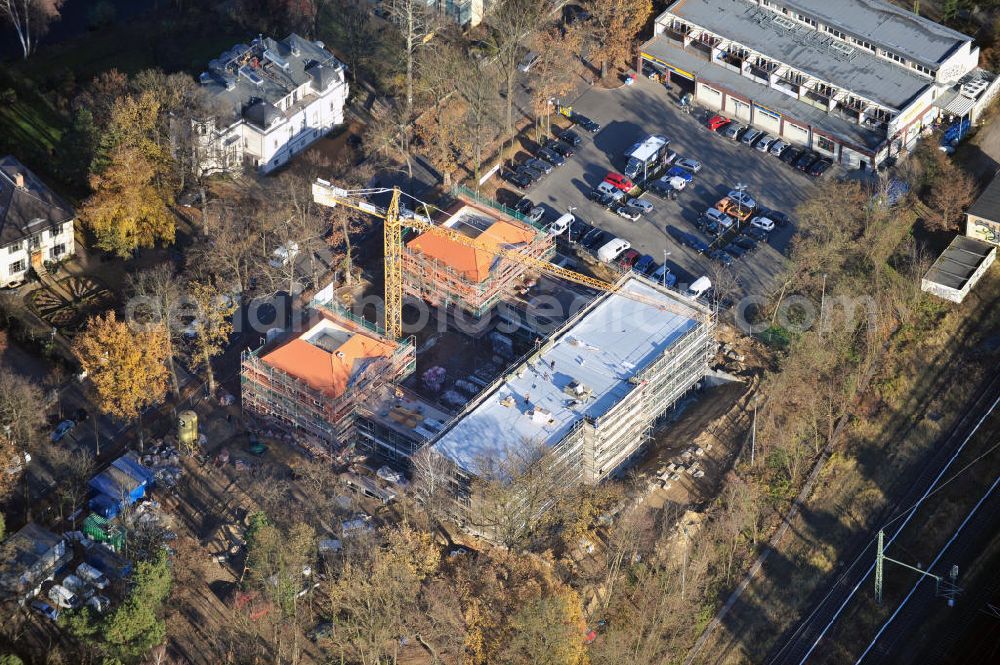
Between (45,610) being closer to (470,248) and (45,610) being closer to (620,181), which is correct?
(470,248)

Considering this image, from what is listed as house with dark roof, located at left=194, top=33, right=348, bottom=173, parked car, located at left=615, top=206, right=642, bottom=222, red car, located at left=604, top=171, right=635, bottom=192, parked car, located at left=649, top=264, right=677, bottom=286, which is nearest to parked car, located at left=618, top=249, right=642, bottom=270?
parked car, located at left=649, top=264, right=677, bottom=286

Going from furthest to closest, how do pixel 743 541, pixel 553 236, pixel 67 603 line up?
pixel 553 236 < pixel 743 541 < pixel 67 603

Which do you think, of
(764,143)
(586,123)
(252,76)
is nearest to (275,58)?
(252,76)

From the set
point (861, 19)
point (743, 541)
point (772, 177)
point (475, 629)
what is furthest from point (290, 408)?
point (861, 19)

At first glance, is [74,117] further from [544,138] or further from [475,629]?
[475,629]

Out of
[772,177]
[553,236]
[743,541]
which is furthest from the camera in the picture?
[772,177]

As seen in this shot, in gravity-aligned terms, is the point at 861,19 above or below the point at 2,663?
above

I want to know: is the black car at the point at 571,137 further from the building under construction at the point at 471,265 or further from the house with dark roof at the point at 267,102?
the house with dark roof at the point at 267,102
